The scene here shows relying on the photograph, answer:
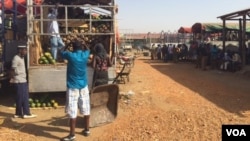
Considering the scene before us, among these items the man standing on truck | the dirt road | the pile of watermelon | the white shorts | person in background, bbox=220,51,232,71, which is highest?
the man standing on truck

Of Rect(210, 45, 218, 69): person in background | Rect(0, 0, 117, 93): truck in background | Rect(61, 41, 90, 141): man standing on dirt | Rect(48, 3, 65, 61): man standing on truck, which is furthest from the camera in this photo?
Rect(210, 45, 218, 69): person in background

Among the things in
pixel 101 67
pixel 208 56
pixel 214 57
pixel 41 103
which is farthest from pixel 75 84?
pixel 208 56

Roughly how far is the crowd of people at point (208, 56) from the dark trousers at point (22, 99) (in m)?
12.2

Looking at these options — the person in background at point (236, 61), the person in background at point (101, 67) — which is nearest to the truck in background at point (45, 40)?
the person in background at point (101, 67)

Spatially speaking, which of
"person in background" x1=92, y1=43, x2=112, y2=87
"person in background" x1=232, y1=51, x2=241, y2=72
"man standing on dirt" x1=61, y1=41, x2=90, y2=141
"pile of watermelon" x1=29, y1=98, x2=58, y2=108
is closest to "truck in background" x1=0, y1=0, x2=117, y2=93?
"person in background" x1=92, y1=43, x2=112, y2=87

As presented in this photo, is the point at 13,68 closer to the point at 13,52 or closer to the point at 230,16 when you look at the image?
the point at 13,52

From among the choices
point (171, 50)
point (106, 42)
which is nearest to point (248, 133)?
point (106, 42)

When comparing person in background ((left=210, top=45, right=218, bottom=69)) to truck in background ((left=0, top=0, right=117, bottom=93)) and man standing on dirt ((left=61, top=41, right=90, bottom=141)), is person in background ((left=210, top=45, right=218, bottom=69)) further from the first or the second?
man standing on dirt ((left=61, top=41, right=90, bottom=141))

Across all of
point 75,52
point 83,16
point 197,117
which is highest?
point 83,16

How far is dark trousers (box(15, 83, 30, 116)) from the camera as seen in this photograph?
26.5ft

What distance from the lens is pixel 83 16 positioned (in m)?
11.6

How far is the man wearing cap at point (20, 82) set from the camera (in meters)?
7.99

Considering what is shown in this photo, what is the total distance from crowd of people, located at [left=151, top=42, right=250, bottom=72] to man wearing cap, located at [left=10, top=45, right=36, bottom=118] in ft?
40.2

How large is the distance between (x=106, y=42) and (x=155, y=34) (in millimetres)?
53095
